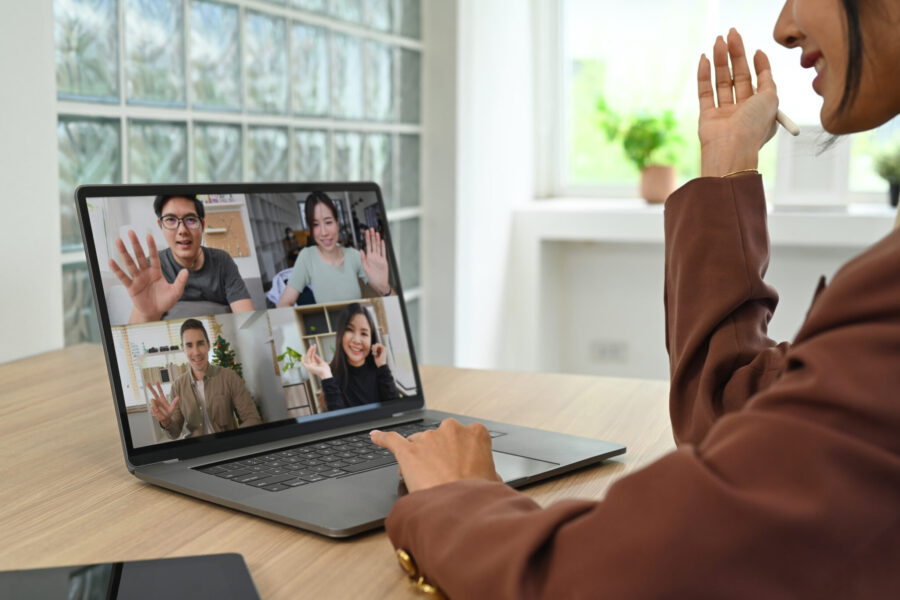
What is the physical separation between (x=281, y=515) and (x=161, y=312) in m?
0.25

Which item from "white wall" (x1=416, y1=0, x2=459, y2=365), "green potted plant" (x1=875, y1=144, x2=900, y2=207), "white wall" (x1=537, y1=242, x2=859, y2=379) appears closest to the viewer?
"white wall" (x1=416, y1=0, x2=459, y2=365)

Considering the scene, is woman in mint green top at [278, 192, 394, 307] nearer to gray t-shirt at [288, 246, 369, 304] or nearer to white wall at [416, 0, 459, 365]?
gray t-shirt at [288, 246, 369, 304]

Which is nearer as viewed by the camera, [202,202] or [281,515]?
[281,515]

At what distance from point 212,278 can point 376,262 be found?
192 mm

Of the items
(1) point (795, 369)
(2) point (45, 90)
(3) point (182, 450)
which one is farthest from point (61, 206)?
(1) point (795, 369)

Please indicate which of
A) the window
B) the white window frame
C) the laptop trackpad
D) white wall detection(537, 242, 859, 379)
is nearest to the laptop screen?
the laptop trackpad

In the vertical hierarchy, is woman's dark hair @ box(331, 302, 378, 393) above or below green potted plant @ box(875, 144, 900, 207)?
below

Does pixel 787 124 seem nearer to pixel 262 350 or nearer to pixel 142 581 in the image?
pixel 262 350

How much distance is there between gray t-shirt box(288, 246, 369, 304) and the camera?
0.92 metres

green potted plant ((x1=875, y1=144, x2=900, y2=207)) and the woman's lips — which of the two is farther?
green potted plant ((x1=875, y1=144, x2=900, y2=207))

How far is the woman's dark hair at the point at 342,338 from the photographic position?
36.2 inches

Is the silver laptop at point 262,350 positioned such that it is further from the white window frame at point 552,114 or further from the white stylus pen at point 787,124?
the white window frame at point 552,114

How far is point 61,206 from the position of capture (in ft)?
4.81

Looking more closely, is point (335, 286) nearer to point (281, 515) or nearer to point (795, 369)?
point (281, 515)
